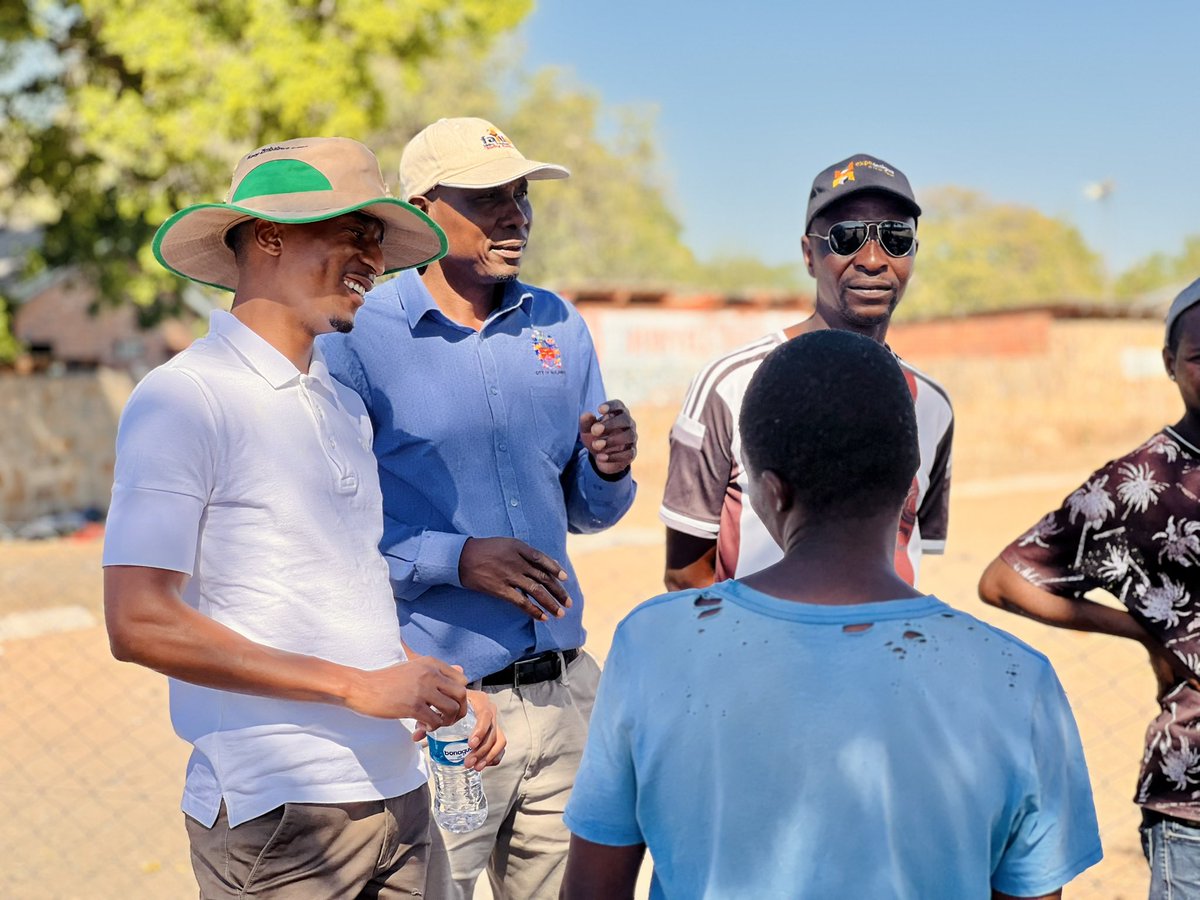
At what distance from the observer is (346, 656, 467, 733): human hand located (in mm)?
2184

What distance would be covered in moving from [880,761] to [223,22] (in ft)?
51.5

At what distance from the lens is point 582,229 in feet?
134

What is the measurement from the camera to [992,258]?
72000mm

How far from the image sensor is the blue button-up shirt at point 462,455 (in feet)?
9.48

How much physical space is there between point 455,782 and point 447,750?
16 centimetres

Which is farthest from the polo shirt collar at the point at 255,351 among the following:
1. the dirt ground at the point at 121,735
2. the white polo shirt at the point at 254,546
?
the dirt ground at the point at 121,735

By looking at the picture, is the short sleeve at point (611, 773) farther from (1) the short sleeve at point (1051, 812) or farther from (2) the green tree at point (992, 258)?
(2) the green tree at point (992, 258)

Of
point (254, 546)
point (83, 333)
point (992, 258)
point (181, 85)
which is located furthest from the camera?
point (992, 258)

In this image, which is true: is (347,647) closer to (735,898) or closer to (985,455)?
(735,898)

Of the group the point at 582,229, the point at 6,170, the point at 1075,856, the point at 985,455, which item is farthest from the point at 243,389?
the point at 582,229

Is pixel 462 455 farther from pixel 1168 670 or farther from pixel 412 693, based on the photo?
pixel 1168 670

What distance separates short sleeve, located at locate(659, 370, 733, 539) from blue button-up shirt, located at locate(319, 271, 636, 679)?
0.15 meters

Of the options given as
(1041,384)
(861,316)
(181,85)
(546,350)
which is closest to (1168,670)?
(861,316)

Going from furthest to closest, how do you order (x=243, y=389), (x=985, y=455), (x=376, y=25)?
(x=985, y=455)
(x=376, y=25)
(x=243, y=389)
